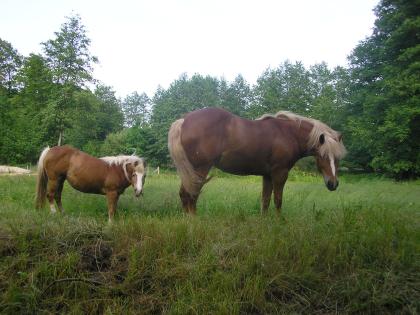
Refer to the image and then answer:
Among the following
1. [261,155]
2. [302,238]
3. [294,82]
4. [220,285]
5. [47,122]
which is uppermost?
[294,82]

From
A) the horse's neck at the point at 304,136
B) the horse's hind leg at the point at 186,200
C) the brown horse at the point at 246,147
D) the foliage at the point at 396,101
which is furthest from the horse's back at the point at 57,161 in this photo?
the foliage at the point at 396,101

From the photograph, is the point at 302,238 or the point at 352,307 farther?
the point at 302,238

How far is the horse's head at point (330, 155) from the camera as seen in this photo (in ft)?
17.4

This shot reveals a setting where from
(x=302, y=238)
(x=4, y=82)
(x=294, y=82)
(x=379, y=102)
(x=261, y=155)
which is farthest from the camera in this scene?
(x=4, y=82)

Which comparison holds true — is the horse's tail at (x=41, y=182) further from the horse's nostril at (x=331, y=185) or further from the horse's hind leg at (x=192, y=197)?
the horse's nostril at (x=331, y=185)

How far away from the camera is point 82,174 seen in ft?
19.5

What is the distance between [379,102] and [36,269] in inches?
929

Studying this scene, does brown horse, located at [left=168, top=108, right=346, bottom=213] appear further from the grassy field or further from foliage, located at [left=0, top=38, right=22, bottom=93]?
foliage, located at [left=0, top=38, right=22, bottom=93]

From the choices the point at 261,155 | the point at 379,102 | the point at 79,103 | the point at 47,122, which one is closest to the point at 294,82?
the point at 379,102

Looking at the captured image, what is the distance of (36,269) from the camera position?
2.62 m

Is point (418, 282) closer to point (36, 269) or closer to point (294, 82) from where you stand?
point (36, 269)

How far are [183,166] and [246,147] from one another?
111cm

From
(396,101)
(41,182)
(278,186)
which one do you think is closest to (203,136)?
(278,186)

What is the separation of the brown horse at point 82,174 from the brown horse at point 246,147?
1399 millimetres
